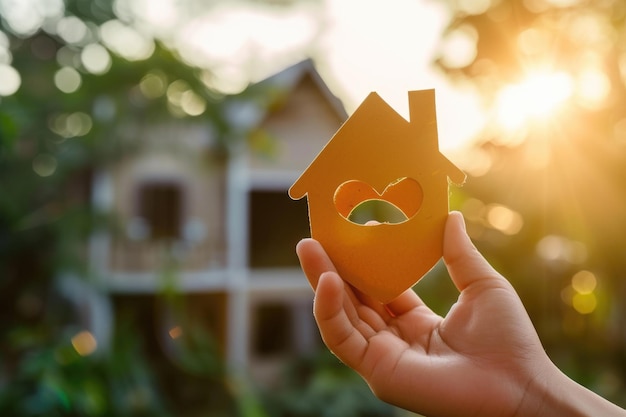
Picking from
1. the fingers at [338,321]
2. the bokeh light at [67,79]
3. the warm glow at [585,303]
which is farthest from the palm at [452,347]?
the bokeh light at [67,79]

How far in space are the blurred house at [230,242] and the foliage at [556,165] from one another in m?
1.64

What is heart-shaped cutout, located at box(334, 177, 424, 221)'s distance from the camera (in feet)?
2.03

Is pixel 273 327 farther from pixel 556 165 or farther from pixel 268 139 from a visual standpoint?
pixel 556 165

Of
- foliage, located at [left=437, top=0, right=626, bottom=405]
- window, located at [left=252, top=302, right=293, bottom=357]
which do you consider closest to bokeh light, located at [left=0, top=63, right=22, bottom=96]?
foliage, located at [left=437, top=0, right=626, bottom=405]

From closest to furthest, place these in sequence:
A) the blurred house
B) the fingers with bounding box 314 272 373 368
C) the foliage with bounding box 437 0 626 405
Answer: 1. the fingers with bounding box 314 272 373 368
2. the foliage with bounding box 437 0 626 405
3. the blurred house

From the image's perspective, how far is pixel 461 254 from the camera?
58 cm

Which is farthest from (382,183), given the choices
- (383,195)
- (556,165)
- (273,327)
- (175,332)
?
(273,327)

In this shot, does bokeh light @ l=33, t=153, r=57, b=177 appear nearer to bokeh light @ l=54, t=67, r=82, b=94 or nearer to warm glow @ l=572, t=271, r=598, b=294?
bokeh light @ l=54, t=67, r=82, b=94

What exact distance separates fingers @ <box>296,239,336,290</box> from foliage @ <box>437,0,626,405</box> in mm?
1207

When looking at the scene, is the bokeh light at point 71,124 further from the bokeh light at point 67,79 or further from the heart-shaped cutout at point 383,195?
the heart-shaped cutout at point 383,195

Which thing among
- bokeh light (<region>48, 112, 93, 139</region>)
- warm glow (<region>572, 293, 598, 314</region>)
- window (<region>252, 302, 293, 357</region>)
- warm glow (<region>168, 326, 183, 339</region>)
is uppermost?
bokeh light (<region>48, 112, 93, 139</region>)

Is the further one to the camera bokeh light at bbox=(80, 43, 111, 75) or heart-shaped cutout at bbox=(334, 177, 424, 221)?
bokeh light at bbox=(80, 43, 111, 75)

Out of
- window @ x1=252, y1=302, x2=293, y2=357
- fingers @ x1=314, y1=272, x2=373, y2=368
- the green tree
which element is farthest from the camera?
window @ x1=252, y1=302, x2=293, y2=357

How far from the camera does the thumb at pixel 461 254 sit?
578 millimetres
